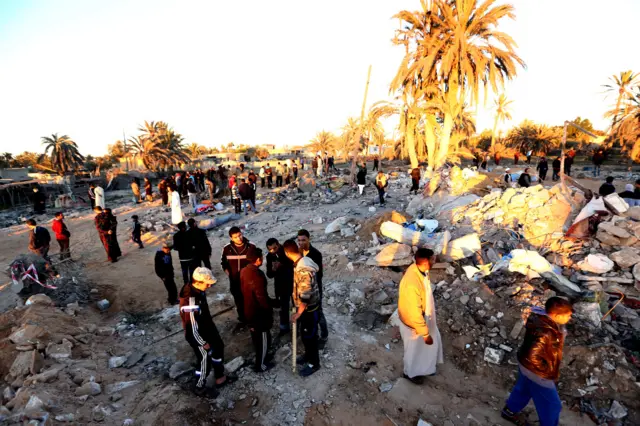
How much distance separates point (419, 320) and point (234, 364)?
2.21m

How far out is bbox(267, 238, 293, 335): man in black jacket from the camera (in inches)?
153

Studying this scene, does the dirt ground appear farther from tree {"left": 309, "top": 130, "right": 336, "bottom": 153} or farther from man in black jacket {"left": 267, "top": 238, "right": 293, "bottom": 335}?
tree {"left": 309, "top": 130, "right": 336, "bottom": 153}

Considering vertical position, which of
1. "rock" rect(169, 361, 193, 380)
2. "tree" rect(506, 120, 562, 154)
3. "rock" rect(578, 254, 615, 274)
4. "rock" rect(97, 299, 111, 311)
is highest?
"tree" rect(506, 120, 562, 154)

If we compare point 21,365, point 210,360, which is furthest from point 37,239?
point 210,360

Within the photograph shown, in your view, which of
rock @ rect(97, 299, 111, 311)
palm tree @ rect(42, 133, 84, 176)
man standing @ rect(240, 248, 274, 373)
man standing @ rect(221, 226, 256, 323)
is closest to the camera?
man standing @ rect(240, 248, 274, 373)

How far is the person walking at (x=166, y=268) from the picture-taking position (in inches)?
203

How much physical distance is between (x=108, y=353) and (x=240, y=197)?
8.08 m

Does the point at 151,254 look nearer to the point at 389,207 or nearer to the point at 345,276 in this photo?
the point at 345,276

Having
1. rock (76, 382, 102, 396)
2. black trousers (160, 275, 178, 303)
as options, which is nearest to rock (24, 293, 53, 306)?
black trousers (160, 275, 178, 303)

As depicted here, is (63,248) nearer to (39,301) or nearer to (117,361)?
(39,301)

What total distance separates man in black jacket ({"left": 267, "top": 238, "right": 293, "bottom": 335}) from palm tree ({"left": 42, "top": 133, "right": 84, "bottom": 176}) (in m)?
28.0

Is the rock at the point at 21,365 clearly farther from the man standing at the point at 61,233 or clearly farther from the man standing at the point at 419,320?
the man standing at the point at 61,233

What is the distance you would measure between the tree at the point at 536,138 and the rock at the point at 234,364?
33.6 metres

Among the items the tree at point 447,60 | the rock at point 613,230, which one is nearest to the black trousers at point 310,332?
the rock at point 613,230
